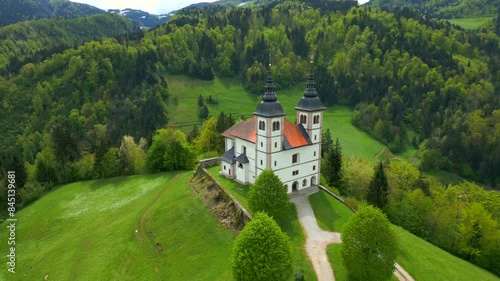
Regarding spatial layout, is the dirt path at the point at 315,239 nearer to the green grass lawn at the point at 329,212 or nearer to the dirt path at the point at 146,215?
the green grass lawn at the point at 329,212

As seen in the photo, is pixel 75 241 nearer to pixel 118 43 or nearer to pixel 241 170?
pixel 241 170

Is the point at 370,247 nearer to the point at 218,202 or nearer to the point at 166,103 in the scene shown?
the point at 218,202

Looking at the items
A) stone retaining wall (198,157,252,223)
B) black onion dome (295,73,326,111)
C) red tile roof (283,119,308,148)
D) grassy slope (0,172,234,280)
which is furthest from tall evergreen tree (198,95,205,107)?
red tile roof (283,119,308,148)

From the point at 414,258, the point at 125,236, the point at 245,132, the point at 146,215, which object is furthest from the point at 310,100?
the point at 125,236

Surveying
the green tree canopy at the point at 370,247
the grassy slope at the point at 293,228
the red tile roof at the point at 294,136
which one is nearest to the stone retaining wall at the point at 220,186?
the grassy slope at the point at 293,228

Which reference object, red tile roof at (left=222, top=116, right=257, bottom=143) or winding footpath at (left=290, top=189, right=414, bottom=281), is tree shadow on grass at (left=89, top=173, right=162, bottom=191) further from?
winding footpath at (left=290, top=189, right=414, bottom=281)

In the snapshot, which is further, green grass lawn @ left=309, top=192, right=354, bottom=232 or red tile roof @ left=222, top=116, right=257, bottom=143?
red tile roof @ left=222, top=116, right=257, bottom=143

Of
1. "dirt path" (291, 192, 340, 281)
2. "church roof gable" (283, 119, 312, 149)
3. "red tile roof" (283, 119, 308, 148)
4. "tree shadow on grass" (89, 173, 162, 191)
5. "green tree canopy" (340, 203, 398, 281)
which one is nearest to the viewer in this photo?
→ "green tree canopy" (340, 203, 398, 281)
